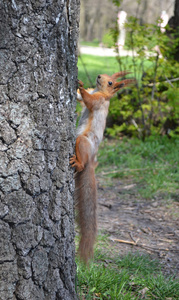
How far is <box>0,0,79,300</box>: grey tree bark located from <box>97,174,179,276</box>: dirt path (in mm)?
1511

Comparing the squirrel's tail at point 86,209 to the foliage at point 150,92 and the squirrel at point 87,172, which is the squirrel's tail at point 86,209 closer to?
the squirrel at point 87,172

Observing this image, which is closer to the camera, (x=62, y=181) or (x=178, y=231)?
(x=62, y=181)

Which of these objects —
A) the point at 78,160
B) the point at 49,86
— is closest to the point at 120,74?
the point at 78,160

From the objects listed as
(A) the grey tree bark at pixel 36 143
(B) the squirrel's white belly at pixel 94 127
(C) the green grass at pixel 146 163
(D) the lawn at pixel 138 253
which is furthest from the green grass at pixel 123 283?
(C) the green grass at pixel 146 163

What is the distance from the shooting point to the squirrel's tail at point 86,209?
8.62ft

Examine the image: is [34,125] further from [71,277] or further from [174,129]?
[174,129]

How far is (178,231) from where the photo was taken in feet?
12.8

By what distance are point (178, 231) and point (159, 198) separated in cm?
83

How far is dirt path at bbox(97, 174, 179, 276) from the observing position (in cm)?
346

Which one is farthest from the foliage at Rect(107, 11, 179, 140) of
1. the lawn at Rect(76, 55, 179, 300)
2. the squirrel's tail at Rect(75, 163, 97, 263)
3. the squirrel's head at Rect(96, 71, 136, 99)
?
the squirrel's tail at Rect(75, 163, 97, 263)

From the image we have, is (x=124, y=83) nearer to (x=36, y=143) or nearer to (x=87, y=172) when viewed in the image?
(x=87, y=172)

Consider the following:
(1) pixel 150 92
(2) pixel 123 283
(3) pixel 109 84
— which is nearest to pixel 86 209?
(2) pixel 123 283

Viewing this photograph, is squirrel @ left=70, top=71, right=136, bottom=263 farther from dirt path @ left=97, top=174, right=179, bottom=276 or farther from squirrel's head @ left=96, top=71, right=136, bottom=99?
dirt path @ left=97, top=174, right=179, bottom=276

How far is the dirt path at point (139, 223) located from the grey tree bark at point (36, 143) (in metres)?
1.51
